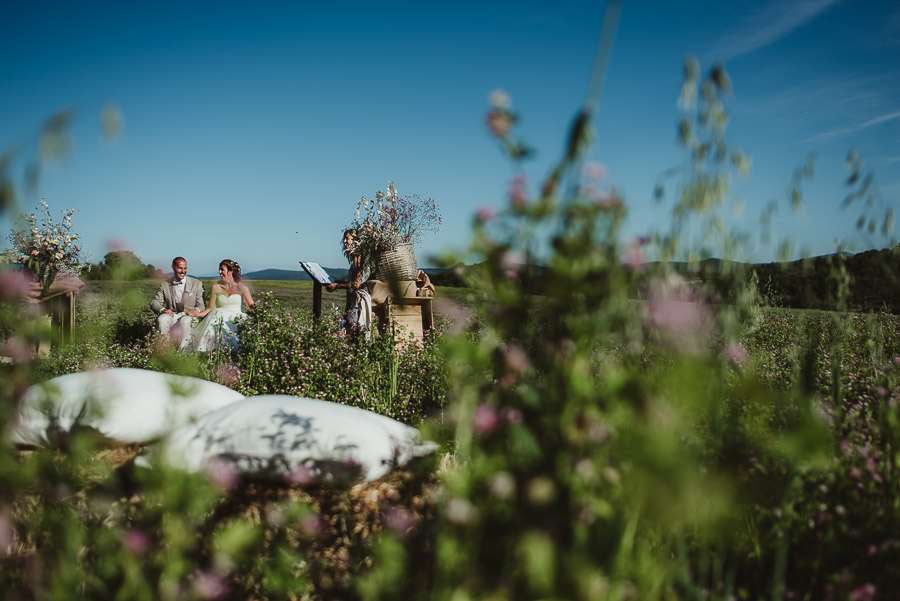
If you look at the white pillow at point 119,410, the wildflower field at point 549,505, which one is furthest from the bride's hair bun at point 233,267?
the wildflower field at point 549,505

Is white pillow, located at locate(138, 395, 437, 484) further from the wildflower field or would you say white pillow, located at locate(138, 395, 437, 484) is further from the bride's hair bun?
the bride's hair bun

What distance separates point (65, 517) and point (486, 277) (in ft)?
4.13

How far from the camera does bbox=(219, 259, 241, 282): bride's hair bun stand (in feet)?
21.5

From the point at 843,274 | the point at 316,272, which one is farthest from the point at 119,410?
the point at 316,272

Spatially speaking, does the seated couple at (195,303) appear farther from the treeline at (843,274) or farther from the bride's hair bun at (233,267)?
the treeline at (843,274)

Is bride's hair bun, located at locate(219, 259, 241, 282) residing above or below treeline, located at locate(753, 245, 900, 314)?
above

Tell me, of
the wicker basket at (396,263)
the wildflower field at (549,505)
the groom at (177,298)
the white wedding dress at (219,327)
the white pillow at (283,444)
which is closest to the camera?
the wildflower field at (549,505)

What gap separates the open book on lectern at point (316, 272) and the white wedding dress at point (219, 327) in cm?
86

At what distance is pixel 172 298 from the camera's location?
6.55 m

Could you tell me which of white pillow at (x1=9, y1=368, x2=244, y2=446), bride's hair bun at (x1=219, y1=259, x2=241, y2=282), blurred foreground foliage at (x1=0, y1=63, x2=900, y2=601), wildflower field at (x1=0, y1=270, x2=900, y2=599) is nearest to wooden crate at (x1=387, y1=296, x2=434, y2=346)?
bride's hair bun at (x1=219, y1=259, x2=241, y2=282)

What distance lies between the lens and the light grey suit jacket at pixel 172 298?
21.4ft

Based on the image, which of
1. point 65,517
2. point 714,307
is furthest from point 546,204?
point 65,517

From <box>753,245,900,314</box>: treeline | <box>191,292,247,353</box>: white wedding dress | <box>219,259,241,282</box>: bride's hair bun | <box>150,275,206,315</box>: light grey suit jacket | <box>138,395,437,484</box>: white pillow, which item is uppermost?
<box>219,259,241,282</box>: bride's hair bun

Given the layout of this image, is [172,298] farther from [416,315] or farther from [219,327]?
[416,315]
